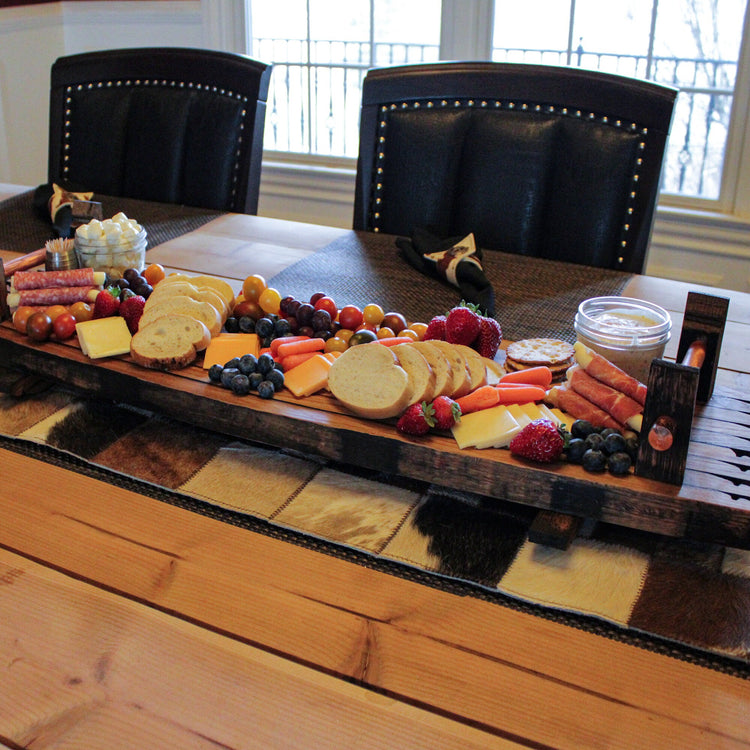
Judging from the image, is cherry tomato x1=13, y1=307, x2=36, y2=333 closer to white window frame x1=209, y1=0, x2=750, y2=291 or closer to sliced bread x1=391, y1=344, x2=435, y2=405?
sliced bread x1=391, y1=344, x2=435, y2=405

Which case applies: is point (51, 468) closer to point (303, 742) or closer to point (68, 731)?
point (68, 731)

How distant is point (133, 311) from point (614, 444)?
2.58 feet

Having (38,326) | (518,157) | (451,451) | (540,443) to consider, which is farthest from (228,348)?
(518,157)

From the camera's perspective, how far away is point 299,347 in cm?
127

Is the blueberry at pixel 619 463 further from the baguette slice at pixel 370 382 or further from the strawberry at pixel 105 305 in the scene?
the strawberry at pixel 105 305

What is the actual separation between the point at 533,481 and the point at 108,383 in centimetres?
67

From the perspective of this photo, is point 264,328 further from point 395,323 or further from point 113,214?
point 113,214

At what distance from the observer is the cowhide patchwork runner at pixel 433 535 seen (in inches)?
35.4

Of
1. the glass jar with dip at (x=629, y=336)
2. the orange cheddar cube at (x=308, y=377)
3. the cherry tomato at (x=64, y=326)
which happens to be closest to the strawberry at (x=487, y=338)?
the glass jar with dip at (x=629, y=336)

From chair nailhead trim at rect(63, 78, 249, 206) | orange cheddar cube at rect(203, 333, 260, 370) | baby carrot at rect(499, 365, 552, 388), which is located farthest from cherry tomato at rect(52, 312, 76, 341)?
chair nailhead trim at rect(63, 78, 249, 206)

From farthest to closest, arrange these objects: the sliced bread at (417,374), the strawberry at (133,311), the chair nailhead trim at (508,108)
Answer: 1. the chair nailhead trim at (508,108)
2. the strawberry at (133,311)
3. the sliced bread at (417,374)

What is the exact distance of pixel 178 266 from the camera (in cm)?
180

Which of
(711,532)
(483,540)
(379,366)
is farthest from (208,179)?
(711,532)

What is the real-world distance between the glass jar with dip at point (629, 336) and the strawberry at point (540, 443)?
9.7 inches
